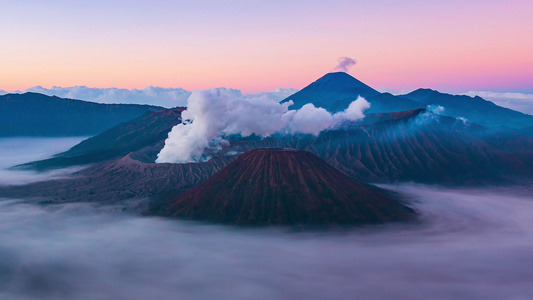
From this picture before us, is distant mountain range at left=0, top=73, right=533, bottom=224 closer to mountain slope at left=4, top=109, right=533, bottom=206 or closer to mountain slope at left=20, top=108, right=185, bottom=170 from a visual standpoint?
mountain slope at left=4, top=109, right=533, bottom=206

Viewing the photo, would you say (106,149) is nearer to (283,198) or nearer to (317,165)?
(317,165)

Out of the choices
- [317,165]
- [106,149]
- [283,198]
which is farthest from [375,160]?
[106,149]

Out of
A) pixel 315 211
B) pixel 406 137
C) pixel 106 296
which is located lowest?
pixel 106 296

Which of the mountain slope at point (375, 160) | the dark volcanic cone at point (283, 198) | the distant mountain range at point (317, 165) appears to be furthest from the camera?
the mountain slope at point (375, 160)

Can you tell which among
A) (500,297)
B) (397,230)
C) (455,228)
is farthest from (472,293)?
(455,228)

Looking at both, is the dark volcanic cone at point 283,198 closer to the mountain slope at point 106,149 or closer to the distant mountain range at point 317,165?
the distant mountain range at point 317,165

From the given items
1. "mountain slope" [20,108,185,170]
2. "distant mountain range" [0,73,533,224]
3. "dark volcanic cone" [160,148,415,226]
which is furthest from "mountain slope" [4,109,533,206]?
"dark volcanic cone" [160,148,415,226]

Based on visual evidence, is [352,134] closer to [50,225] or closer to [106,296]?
[50,225]

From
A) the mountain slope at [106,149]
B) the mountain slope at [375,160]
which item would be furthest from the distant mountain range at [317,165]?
the mountain slope at [106,149]
